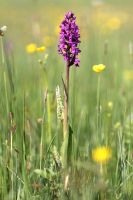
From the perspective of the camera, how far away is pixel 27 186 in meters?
1.74

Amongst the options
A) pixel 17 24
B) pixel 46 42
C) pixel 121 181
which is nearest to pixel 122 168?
pixel 121 181

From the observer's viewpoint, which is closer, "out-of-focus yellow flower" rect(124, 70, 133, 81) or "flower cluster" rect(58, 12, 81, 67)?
"flower cluster" rect(58, 12, 81, 67)

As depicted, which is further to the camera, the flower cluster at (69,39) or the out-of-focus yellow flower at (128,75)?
the out-of-focus yellow flower at (128,75)

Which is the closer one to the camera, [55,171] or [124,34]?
[55,171]

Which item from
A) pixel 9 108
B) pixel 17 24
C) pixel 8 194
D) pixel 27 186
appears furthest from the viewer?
pixel 17 24

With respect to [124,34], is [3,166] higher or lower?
lower

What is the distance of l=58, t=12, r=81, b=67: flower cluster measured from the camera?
1.71 m

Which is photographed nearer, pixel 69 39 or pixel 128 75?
pixel 69 39

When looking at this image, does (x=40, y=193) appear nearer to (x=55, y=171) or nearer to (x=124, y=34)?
(x=55, y=171)

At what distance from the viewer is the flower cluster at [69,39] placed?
1.71 m

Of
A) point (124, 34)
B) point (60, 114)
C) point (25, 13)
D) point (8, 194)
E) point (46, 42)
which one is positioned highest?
point (25, 13)

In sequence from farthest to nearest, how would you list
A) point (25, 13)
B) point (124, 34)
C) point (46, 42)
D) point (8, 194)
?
point (25, 13)
point (124, 34)
point (46, 42)
point (8, 194)

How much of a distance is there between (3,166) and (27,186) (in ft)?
0.61

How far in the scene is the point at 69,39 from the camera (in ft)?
5.62
